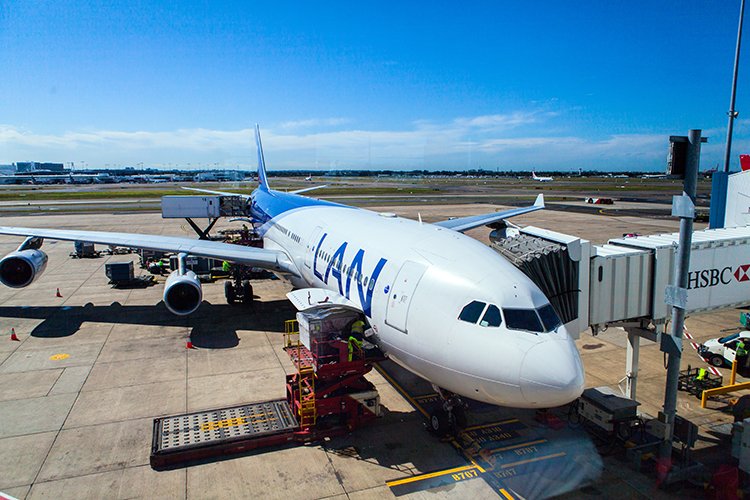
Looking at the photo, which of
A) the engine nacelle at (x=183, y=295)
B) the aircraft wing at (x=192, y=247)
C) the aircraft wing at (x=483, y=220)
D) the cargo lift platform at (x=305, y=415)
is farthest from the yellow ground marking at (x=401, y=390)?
the aircraft wing at (x=483, y=220)

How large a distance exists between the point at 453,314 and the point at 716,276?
805 cm

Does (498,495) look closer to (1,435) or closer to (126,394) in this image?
(126,394)

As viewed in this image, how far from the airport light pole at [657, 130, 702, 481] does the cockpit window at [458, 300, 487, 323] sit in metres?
3.66

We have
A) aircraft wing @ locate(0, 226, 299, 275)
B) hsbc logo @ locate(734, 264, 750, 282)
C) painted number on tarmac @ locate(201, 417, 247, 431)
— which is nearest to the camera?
painted number on tarmac @ locate(201, 417, 247, 431)

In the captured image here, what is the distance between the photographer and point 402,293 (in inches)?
439

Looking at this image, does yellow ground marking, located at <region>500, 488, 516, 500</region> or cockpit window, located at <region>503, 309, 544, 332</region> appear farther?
yellow ground marking, located at <region>500, 488, 516, 500</region>

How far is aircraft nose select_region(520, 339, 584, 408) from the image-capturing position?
8383 millimetres

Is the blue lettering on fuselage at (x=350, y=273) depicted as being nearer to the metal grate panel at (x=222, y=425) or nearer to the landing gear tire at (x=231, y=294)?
the metal grate panel at (x=222, y=425)

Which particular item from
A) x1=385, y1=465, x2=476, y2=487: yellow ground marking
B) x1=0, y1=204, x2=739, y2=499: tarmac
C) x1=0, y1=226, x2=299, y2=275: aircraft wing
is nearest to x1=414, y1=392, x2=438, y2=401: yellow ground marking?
x1=0, y1=204, x2=739, y2=499: tarmac

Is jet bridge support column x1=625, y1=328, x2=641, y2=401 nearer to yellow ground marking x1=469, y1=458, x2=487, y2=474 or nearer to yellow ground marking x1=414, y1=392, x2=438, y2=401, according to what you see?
yellow ground marking x1=469, y1=458, x2=487, y2=474

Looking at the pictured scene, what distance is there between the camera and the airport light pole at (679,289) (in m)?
9.16

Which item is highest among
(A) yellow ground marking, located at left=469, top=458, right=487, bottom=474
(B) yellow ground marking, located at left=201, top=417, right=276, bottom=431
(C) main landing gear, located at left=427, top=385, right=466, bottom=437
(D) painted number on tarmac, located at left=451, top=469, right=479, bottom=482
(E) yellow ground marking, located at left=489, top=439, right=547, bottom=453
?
(C) main landing gear, located at left=427, top=385, right=466, bottom=437

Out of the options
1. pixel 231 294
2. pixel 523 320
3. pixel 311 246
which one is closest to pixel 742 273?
pixel 523 320

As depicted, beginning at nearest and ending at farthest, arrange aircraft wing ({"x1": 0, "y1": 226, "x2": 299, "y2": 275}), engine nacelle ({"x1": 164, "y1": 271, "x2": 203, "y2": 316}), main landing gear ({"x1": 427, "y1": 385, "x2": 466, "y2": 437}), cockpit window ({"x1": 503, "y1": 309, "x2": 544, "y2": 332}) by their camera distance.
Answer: cockpit window ({"x1": 503, "y1": 309, "x2": 544, "y2": 332}) < main landing gear ({"x1": 427, "y1": 385, "x2": 466, "y2": 437}) < engine nacelle ({"x1": 164, "y1": 271, "x2": 203, "y2": 316}) < aircraft wing ({"x1": 0, "y1": 226, "x2": 299, "y2": 275})
